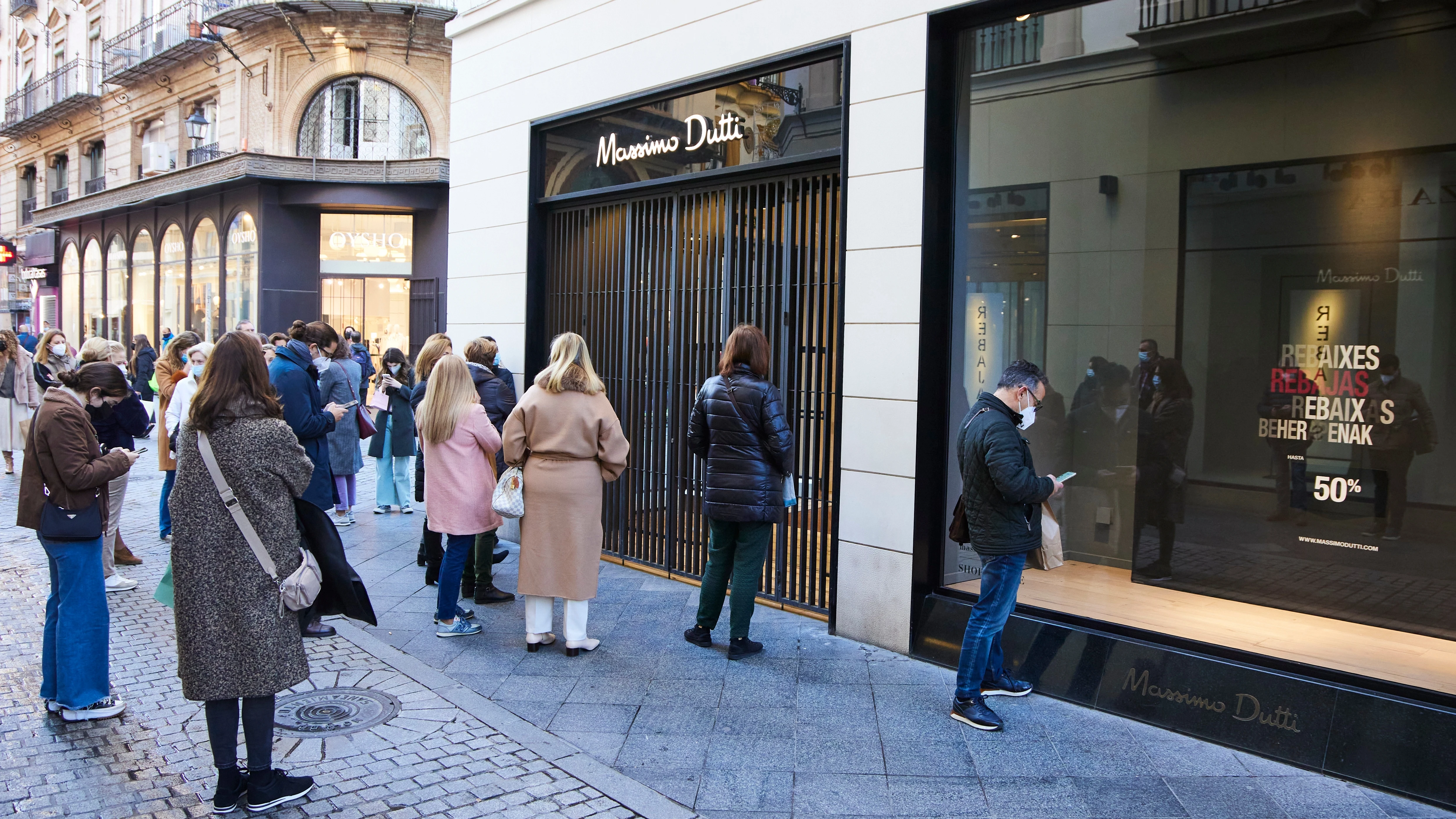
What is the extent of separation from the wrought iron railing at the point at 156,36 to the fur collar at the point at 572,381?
21685 mm

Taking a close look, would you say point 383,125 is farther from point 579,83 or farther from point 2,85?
point 2,85

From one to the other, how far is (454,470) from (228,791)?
9.13 feet

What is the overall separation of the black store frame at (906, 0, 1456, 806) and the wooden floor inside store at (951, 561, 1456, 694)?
12 centimetres

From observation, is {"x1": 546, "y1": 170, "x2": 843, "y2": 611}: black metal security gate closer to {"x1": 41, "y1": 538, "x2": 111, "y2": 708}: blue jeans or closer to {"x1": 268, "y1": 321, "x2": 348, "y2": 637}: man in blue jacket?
{"x1": 268, "y1": 321, "x2": 348, "y2": 637}: man in blue jacket

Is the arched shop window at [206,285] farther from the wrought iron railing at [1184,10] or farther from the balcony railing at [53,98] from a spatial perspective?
the wrought iron railing at [1184,10]

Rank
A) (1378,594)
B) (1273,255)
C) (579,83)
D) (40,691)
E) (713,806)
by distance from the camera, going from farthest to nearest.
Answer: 1. (579,83)
2. (1273,255)
3. (1378,594)
4. (40,691)
5. (713,806)

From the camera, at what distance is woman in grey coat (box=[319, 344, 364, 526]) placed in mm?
9516

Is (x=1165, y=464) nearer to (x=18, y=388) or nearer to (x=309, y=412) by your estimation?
(x=309, y=412)

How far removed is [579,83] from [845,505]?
4605 millimetres

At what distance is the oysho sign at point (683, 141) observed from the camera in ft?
24.5

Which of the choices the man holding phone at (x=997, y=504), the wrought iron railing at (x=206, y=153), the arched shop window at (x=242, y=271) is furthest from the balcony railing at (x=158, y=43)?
the man holding phone at (x=997, y=504)

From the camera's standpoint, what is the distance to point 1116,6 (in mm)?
5711

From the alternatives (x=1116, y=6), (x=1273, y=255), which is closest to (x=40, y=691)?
(x=1116, y=6)

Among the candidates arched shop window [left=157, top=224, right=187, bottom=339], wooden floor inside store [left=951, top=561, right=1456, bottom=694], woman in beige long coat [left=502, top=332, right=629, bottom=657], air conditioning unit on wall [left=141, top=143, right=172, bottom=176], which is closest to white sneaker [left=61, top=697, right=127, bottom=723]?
woman in beige long coat [left=502, top=332, right=629, bottom=657]
